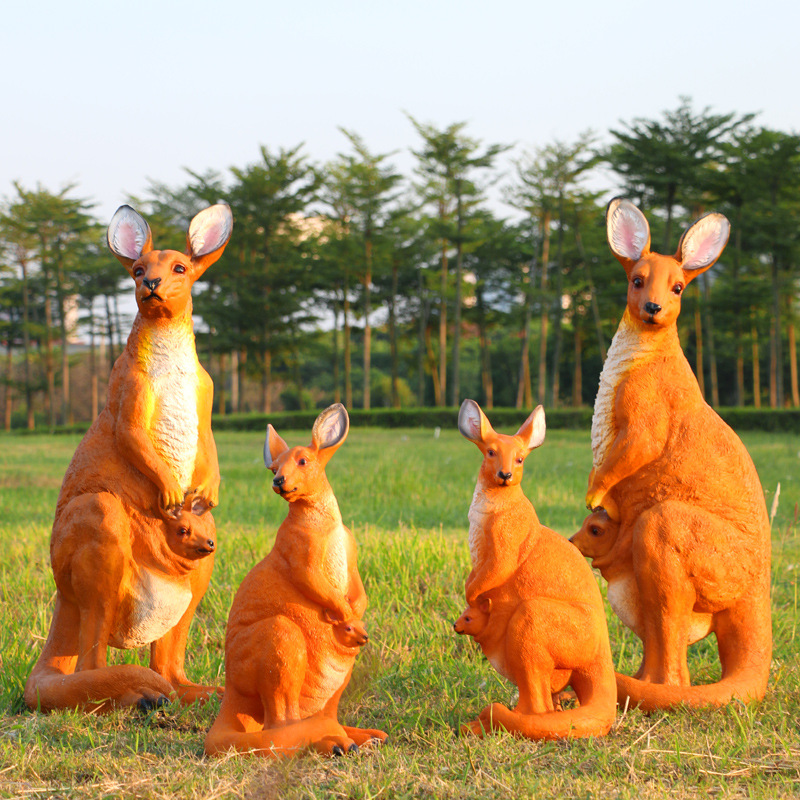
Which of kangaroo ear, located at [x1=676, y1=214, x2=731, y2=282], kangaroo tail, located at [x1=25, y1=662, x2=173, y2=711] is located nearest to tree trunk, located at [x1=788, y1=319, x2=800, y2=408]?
kangaroo ear, located at [x1=676, y1=214, x2=731, y2=282]

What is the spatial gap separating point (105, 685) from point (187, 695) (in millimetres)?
298

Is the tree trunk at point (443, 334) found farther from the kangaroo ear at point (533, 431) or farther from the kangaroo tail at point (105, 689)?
the kangaroo tail at point (105, 689)

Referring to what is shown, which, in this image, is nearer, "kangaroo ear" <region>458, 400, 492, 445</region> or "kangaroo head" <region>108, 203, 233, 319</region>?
"kangaroo ear" <region>458, 400, 492, 445</region>

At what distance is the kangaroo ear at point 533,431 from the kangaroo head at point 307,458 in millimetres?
609

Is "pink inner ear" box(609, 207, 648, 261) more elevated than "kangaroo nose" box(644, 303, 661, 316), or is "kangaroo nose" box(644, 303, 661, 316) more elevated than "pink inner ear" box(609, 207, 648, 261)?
"pink inner ear" box(609, 207, 648, 261)

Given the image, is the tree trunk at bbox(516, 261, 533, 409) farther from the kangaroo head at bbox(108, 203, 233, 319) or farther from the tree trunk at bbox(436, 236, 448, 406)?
the kangaroo head at bbox(108, 203, 233, 319)

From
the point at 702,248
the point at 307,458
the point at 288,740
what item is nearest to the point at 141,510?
the point at 307,458

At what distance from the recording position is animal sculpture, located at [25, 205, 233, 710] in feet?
9.25

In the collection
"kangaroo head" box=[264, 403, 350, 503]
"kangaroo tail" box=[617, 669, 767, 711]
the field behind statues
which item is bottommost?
the field behind statues

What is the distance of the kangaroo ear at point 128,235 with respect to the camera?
3.08 meters

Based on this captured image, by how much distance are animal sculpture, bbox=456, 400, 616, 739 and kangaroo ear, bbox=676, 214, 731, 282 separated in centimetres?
101

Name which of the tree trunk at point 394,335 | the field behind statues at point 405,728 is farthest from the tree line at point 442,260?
the field behind statues at point 405,728

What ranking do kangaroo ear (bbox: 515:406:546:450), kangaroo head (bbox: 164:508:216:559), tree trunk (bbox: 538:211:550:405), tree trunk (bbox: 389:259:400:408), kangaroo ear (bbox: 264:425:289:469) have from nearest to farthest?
kangaroo ear (bbox: 264:425:289:469), kangaroo ear (bbox: 515:406:546:450), kangaroo head (bbox: 164:508:216:559), tree trunk (bbox: 538:211:550:405), tree trunk (bbox: 389:259:400:408)

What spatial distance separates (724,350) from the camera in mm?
26531
